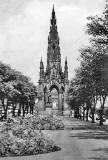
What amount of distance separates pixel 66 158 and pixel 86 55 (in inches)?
1797

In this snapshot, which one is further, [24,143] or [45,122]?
[45,122]

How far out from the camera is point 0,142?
29.9 meters

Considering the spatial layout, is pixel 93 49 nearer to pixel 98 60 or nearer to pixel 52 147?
pixel 98 60

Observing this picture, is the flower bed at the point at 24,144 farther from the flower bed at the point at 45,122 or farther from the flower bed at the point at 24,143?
the flower bed at the point at 45,122

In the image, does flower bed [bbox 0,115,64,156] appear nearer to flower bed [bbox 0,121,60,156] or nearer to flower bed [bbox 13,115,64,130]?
flower bed [bbox 0,121,60,156]

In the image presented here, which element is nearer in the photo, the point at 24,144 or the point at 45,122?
the point at 24,144

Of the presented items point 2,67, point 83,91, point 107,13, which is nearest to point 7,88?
point 2,67

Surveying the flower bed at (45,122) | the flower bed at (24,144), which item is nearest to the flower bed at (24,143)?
the flower bed at (24,144)

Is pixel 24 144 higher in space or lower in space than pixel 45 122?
lower

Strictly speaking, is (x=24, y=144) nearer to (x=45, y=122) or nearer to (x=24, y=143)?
(x=24, y=143)

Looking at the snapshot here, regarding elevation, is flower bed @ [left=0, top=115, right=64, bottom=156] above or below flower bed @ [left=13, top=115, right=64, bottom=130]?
below

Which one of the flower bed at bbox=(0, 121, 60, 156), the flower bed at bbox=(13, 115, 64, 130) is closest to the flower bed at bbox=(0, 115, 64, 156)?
the flower bed at bbox=(0, 121, 60, 156)

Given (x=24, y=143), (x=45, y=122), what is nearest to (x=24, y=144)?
(x=24, y=143)

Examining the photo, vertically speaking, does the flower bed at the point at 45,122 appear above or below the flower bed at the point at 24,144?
above
